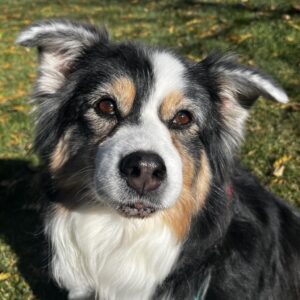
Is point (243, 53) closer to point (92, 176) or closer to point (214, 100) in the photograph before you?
point (214, 100)

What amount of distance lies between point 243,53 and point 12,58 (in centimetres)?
451

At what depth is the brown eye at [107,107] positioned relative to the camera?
328 centimetres

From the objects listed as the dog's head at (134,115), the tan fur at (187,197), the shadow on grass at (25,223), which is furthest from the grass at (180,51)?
the tan fur at (187,197)

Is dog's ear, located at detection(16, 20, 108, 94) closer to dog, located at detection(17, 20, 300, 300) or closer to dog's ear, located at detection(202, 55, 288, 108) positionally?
dog, located at detection(17, 20, 300, 300)

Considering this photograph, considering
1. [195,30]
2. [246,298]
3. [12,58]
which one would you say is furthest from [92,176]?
[12,58]

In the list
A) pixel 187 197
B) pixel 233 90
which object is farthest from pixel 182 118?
pixel 187 197

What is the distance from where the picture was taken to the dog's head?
3.02 meters

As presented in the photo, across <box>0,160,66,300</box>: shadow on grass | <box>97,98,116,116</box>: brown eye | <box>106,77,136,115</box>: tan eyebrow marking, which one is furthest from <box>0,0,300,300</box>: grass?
<box>106,77,136,115</box>: tan eyebrow marking

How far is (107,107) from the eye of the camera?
3.29m

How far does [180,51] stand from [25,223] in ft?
10.0

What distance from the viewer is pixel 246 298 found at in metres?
3.39

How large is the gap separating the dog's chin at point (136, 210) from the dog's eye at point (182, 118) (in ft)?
1.88

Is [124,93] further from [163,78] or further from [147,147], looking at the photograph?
[147,147]

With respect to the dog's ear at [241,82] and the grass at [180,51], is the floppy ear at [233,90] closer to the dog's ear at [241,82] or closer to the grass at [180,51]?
the dog's ear at [241,82]
